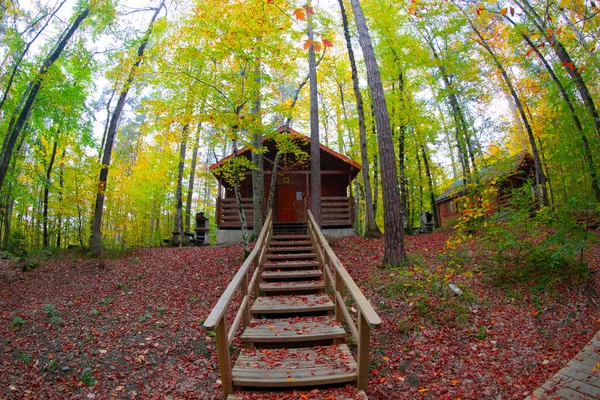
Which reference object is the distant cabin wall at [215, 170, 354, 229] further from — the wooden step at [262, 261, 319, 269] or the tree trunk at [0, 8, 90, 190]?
the tree trunk at [0, 8, 90, 190]

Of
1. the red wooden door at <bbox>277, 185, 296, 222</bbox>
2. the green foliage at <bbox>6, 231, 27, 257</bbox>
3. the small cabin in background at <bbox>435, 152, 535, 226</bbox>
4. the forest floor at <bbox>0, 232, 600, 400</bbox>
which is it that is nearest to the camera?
the forest floor at <bbox>0, 232, 600, 400</bbox>

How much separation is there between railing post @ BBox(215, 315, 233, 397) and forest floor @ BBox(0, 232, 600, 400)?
0.66 meters

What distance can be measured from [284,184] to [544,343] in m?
12.1

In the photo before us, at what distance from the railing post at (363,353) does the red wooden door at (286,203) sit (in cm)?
1194

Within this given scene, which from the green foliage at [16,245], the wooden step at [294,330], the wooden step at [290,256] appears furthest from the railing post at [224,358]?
the green foliage at [16,245]

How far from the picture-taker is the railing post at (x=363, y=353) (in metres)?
3.08

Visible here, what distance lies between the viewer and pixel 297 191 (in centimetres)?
1534

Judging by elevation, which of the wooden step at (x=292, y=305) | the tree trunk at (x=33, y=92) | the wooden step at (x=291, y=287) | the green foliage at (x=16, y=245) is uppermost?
the tree trunk at (x=33, y=92)

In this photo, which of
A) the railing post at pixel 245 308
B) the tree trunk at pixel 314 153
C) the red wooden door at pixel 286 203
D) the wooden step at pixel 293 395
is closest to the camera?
the wooden step at pixel 293 395

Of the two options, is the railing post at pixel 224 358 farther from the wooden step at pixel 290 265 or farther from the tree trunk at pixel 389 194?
the tree trunk at pixel 389 194

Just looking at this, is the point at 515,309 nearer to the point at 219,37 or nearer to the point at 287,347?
the point at 287,347

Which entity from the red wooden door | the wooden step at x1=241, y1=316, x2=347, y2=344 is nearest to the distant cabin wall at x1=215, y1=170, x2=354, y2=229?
the red wooden door

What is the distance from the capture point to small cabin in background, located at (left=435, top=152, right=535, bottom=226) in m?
9.30

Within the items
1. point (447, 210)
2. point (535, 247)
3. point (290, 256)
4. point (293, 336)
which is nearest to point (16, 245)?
point (290, 256)
